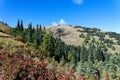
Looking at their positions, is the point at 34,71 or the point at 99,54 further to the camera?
the point at 99,54

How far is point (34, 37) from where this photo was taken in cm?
10288

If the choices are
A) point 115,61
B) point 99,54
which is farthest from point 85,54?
point 115,61

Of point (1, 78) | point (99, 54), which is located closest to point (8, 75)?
point (1, 78)

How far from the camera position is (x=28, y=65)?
12.3 meters

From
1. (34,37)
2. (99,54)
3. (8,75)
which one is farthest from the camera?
(99,54)

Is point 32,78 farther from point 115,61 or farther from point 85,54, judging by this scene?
point 85,54

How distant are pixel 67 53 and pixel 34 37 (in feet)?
94.5

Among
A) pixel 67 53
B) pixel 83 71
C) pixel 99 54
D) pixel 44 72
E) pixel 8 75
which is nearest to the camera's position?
pixel 8 75

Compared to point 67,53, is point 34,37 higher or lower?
higher

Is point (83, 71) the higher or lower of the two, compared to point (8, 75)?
lower

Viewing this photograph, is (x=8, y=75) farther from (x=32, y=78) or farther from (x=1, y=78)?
(x=32, y=78)

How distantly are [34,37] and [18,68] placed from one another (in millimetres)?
91839

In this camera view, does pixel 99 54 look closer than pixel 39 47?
No

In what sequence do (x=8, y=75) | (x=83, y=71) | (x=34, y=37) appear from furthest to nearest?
1. (x=34, y=37)
2. (x=83, y=71)
3. (x=8, y=75)
